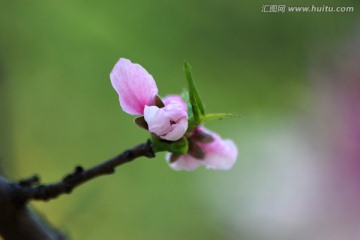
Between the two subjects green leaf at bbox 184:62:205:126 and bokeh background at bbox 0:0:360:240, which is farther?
bokeh background at bbox 0:0:360:240

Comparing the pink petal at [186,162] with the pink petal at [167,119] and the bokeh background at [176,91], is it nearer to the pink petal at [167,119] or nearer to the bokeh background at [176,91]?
the pink petal at [167,119]

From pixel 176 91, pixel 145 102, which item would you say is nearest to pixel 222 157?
pixel 145 102

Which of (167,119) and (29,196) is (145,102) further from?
(29,196)

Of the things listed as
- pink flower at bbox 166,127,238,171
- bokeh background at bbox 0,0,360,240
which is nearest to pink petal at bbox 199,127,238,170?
pink flower at bbox 166,127,238,171

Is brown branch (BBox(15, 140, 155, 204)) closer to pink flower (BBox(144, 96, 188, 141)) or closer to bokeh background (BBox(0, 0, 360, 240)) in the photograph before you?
pink flower (BBox(144, 96, 188, 141))

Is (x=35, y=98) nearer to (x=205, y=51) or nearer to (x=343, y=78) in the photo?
(x=205, y=51)

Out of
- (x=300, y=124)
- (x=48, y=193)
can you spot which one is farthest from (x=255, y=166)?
(x=48, y=193)
